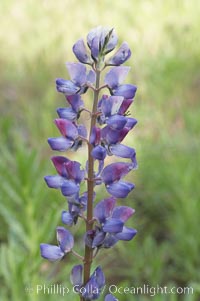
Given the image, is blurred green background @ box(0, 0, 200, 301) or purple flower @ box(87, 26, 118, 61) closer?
purple flower @ box(87, 26, 118, 61)

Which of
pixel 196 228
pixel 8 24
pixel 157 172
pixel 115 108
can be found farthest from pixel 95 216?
pixel 8 24

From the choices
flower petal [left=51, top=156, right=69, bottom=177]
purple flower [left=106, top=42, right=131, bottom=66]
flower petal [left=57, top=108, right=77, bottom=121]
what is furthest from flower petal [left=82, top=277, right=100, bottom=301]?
purple flower [left=106, top=42, right=131, bottom=66]

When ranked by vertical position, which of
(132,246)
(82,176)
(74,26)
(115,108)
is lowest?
(132,246)

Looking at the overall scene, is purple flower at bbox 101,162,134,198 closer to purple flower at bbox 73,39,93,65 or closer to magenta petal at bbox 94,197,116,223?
magenta petal at bbox 94,197,116,223

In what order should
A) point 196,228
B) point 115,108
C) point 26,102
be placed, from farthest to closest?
1. point 26,102
2. point 196,228
3. point 115,108

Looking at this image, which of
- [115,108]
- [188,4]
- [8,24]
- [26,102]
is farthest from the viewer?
[8,24]

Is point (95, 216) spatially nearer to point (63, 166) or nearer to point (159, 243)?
point (63, 166)
